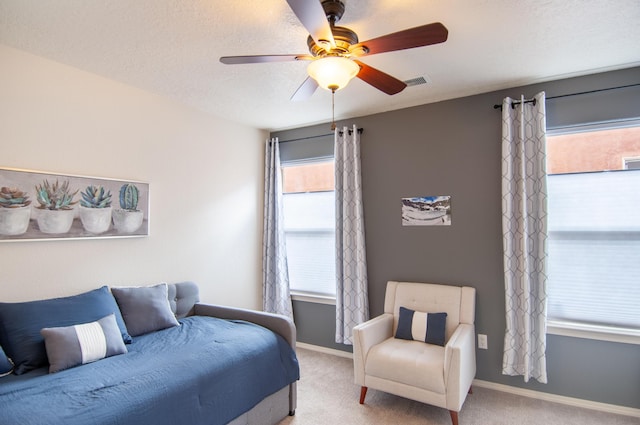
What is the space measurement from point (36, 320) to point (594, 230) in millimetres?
4092

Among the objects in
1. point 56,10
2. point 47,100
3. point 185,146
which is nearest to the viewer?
point 56,10

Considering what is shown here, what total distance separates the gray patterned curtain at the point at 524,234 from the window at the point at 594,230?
0.17 m

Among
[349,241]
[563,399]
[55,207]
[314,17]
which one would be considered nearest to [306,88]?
[314,17]

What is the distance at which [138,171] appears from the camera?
3.08 m

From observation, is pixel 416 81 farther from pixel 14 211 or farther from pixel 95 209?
pixel 14 211

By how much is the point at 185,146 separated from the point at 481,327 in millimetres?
3307

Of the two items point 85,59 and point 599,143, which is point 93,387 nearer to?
point 85,59

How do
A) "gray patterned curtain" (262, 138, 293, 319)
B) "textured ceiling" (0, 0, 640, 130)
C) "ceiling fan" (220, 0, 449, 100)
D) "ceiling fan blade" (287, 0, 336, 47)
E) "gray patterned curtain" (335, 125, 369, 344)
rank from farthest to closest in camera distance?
"gray patterned curtain" (262, 138, 293, 319), "gray patterned curtain" (335, 125, 369, 344), "textured ceiling" (0, 0, 640, 130), "ceiling fan" (220, 0, 449, 100), "ceiling fan blade" (287, 0, 336, 47)

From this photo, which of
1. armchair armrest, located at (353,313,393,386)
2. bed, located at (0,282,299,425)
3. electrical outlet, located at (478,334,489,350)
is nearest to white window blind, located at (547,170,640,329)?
electrical outlet, located at (478,334,489,350)

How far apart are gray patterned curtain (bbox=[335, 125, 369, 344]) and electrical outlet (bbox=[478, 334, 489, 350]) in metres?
1.08

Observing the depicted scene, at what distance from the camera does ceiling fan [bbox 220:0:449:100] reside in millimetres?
1546

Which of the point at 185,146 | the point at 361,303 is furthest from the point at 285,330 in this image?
the point at 185,146

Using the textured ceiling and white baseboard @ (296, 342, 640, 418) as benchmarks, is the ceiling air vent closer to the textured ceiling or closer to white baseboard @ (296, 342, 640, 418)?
the textured ceiling

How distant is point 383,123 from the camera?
12.1 feet
